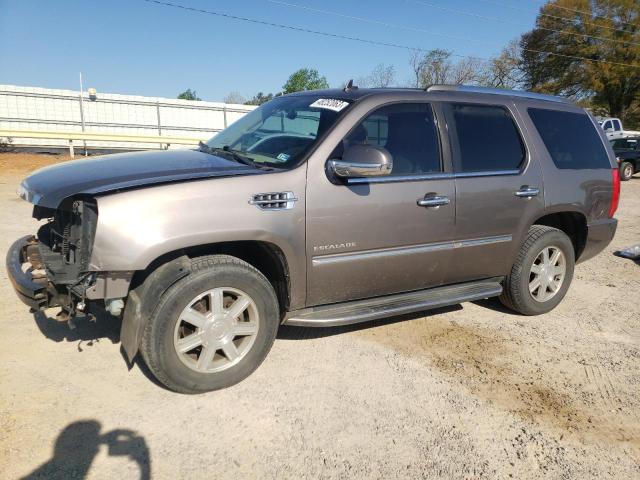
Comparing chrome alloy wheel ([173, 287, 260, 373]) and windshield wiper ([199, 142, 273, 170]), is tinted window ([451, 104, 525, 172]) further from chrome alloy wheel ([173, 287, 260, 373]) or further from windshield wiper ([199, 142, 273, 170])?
chrome alloy wheel ([173, 287, 260, 373])

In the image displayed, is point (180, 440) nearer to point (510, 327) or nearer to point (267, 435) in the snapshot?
point (267, 435)

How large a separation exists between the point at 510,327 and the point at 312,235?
2.29 m

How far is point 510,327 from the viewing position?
14.2 feet

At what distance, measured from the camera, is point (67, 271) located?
2.84m

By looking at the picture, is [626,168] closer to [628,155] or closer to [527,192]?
[628,155]

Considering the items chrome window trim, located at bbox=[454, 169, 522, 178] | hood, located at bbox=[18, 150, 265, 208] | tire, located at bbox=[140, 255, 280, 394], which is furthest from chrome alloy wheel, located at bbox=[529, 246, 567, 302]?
hood, located at bbox=[18, 150, 265, 208]

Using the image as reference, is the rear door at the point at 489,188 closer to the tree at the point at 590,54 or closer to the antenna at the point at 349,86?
the antenna at the point at 349,86

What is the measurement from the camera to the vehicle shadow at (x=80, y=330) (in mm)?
3644

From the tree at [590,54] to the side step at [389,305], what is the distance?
4557cm

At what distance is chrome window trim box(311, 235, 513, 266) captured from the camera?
3.26 meters

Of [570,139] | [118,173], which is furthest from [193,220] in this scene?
[570,139]

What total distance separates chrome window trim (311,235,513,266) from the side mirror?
1.87 feet

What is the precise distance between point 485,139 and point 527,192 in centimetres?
60

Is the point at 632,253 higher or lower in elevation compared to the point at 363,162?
lower
